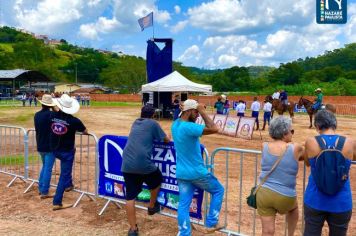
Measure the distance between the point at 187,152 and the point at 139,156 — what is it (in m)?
0.76

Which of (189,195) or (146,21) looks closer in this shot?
(189,195)

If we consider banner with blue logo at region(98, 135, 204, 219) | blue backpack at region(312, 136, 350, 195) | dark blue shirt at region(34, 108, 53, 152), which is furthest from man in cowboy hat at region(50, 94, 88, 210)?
blue backpack at region(312, 136, 350, 195)

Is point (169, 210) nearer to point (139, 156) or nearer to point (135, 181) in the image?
point (135, 181)

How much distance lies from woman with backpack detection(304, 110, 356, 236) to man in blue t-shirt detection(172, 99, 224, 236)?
1529 mm

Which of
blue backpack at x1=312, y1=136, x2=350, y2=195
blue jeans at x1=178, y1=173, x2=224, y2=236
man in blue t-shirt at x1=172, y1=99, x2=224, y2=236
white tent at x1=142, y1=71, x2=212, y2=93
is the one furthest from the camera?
white tent at x1=142, y1=71, x2=212, y2=93

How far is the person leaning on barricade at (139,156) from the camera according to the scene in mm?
5785

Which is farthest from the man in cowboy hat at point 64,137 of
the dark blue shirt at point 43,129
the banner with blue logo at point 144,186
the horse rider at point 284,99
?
the horse rider at point 284,99

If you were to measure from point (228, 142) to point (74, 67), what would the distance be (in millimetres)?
134488

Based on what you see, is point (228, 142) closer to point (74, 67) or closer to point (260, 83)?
point (260, 83)

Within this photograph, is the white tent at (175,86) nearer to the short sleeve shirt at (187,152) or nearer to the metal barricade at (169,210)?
the metal barricade at (169,210)

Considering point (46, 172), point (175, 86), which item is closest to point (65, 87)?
point (175, 86)

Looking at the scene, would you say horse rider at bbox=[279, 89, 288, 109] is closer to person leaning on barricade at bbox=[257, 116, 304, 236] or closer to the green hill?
person leaning on barricade at bbox=[257, 116, 304, 236]

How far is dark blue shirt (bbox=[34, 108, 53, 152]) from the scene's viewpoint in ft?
25.0

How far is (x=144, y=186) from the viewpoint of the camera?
6688mm
